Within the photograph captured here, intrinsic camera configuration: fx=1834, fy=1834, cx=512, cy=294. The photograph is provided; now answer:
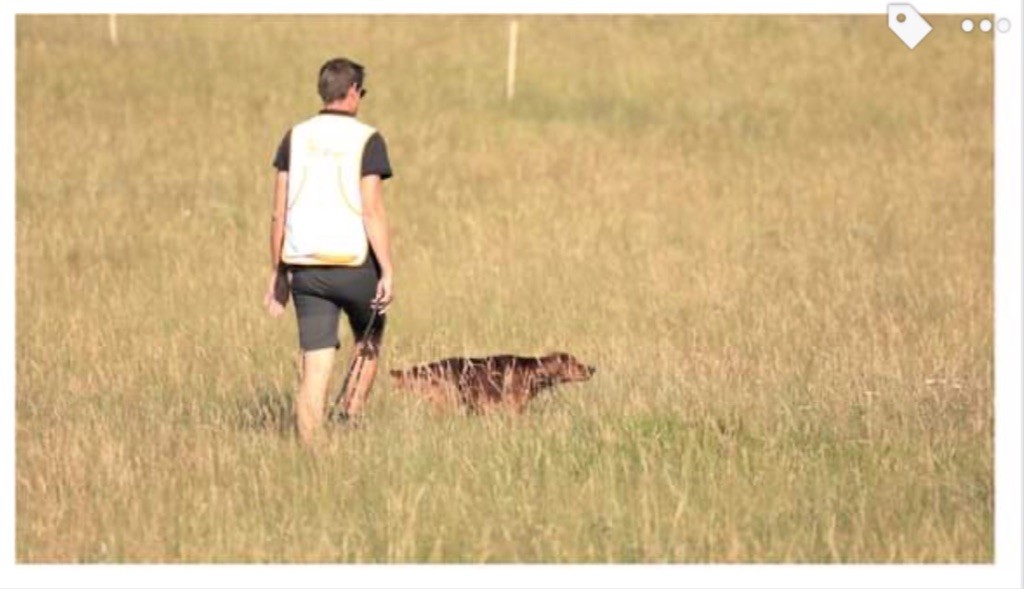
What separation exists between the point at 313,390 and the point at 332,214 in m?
0.81

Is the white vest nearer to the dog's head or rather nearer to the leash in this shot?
the leash

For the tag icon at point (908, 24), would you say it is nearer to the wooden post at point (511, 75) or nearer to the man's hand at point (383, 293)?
the man's hand at point (383, 293)

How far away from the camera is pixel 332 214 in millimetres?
7668

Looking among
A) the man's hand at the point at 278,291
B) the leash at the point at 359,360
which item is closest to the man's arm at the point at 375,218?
the leash at the point at 359,360

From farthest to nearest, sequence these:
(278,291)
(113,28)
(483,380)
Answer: (113,28) < (483,380) < (278,291)

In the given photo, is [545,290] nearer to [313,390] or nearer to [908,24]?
[313,390]

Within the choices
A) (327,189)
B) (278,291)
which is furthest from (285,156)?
(278,291)

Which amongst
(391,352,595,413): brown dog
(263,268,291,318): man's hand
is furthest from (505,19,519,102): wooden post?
(263,268,291,318): man's hand

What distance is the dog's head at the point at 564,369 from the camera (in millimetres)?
9086

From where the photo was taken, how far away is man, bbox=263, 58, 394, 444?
766 cm

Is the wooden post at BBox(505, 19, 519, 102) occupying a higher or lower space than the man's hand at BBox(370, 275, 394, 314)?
higher

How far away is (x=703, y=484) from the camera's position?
7.38m

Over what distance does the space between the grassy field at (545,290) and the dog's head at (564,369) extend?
150mm

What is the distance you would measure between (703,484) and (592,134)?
46.4 ft
